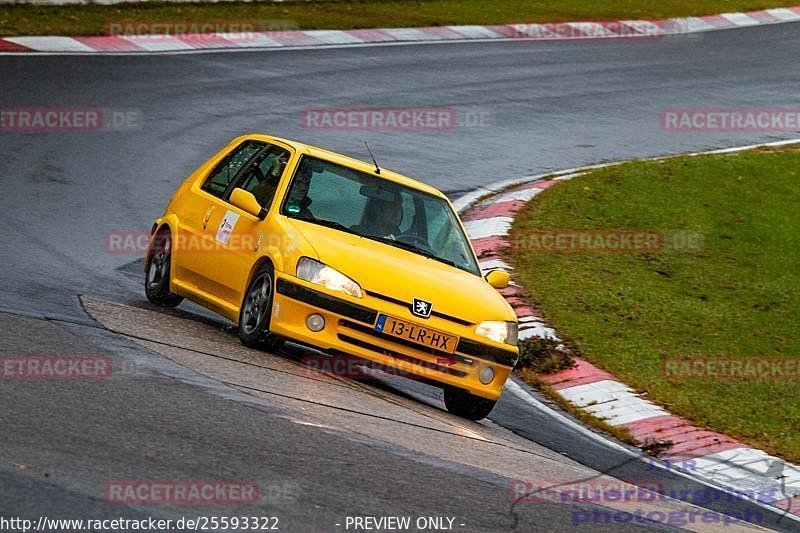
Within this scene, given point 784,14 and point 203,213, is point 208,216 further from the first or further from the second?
point 784,14

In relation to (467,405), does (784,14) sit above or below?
above

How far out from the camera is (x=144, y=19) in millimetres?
23922

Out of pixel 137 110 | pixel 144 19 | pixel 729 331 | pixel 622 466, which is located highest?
pixel 144 19

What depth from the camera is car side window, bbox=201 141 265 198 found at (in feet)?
35.3

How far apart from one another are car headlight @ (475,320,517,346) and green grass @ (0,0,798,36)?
1446 cm

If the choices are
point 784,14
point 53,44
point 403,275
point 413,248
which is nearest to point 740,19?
point 784,14

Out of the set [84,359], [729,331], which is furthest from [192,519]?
[729,331]

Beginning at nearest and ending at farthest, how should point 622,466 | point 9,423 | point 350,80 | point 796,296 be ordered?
point 9,423
point 622,466
point 796,296
point 350,80

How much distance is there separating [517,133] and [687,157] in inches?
99.9

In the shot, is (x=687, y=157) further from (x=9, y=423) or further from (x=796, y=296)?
(x=9, y=423)

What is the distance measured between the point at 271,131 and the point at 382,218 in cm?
832

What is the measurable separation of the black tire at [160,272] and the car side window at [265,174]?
83 cm

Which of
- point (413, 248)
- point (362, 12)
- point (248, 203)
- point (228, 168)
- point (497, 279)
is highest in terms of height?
point (362, 12)

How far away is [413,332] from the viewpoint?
29.2ft
